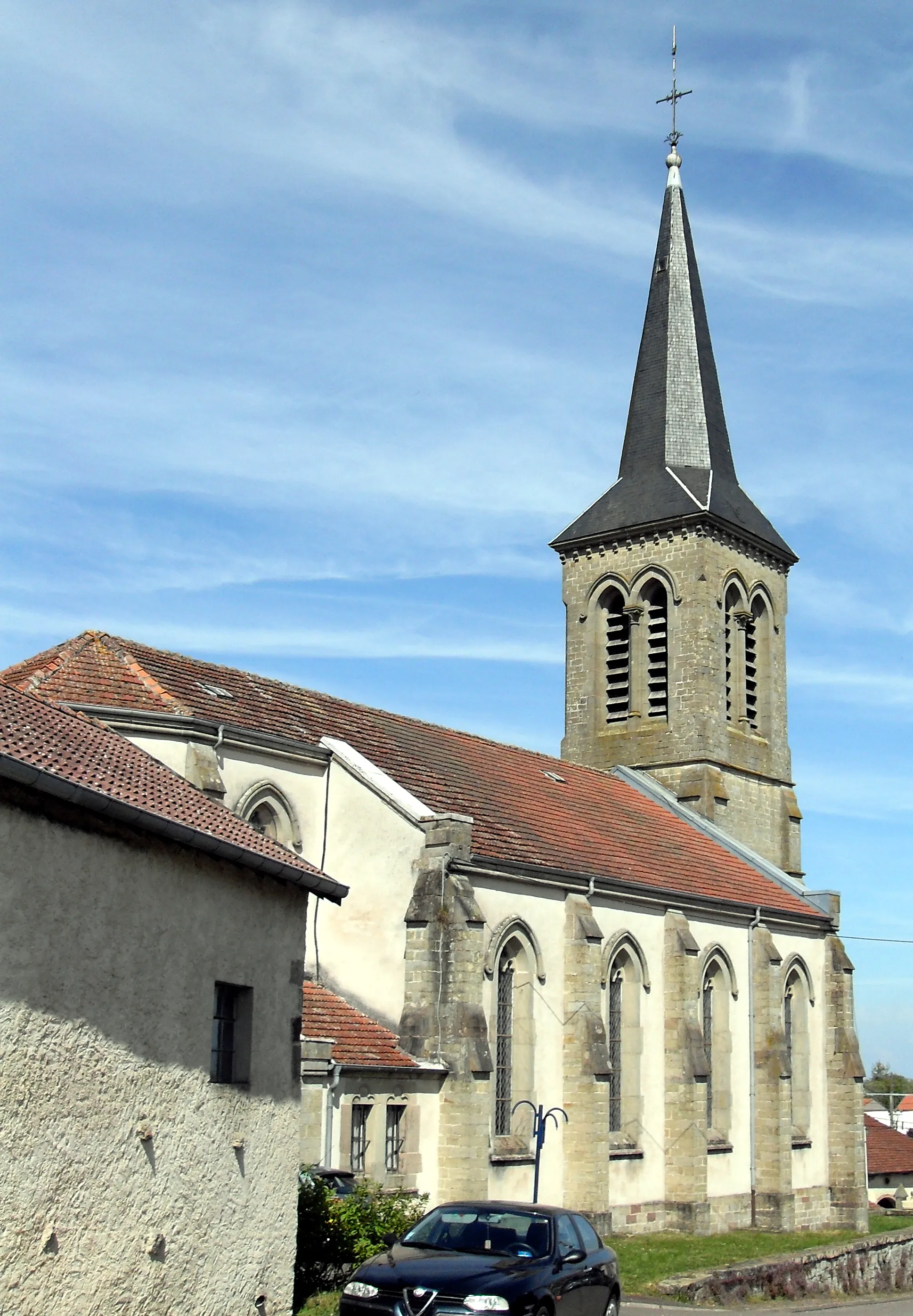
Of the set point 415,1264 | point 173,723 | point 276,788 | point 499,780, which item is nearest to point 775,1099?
point 499,780

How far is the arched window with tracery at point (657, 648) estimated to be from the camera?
120ft

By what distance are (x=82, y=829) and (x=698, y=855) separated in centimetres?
2249

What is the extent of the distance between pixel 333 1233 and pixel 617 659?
23.9m

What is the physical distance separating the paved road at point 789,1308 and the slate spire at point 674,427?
21.8 metres

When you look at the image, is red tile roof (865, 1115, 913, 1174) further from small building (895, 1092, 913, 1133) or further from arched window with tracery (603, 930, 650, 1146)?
small building (895, 1092, 913, 1133)

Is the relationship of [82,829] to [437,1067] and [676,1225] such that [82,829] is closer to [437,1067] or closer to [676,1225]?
[437,1067]

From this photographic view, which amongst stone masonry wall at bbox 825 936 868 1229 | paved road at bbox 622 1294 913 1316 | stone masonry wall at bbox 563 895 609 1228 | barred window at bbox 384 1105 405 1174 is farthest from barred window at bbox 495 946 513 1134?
stone masonry wall at bbox 825 936 868 1229

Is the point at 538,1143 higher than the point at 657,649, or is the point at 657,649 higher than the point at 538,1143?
the point at 657,649

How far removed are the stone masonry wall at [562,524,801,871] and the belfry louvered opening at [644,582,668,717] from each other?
0.75ft

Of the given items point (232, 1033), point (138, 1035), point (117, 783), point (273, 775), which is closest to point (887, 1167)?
point (273, 775)

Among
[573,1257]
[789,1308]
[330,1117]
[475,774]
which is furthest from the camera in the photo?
[475,774]

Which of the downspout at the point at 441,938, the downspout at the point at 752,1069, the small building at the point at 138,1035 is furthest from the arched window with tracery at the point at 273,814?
the downspout at the point at 752,1069

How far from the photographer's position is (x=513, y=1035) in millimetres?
23922

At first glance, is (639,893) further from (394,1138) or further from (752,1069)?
(394,1138)
